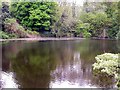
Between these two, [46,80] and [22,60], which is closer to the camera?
[46,80]

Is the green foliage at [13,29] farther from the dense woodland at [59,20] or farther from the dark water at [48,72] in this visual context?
the dark water at [48,72]

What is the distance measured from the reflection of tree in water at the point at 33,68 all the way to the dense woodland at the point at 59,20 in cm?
1240

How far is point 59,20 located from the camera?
3153cm

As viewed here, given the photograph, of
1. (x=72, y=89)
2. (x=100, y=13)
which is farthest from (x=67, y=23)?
(x=72, y=89)

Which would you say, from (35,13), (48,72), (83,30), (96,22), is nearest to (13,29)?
(35,13)

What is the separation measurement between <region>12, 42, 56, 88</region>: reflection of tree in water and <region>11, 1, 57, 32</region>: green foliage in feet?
45.6

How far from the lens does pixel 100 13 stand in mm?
33000

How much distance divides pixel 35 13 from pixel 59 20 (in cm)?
310

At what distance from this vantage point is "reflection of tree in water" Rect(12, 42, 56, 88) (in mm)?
9641

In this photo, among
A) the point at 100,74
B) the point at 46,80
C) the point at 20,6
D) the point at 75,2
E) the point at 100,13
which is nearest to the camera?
the point at 46,80

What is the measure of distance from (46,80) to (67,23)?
2202 cm

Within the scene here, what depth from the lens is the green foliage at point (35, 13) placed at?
99.7 ft

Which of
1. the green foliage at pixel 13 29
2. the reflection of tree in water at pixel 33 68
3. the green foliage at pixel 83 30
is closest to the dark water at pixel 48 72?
the reflection of tree in water at pixel 33 68

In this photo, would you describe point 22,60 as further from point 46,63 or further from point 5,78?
point 5,78
